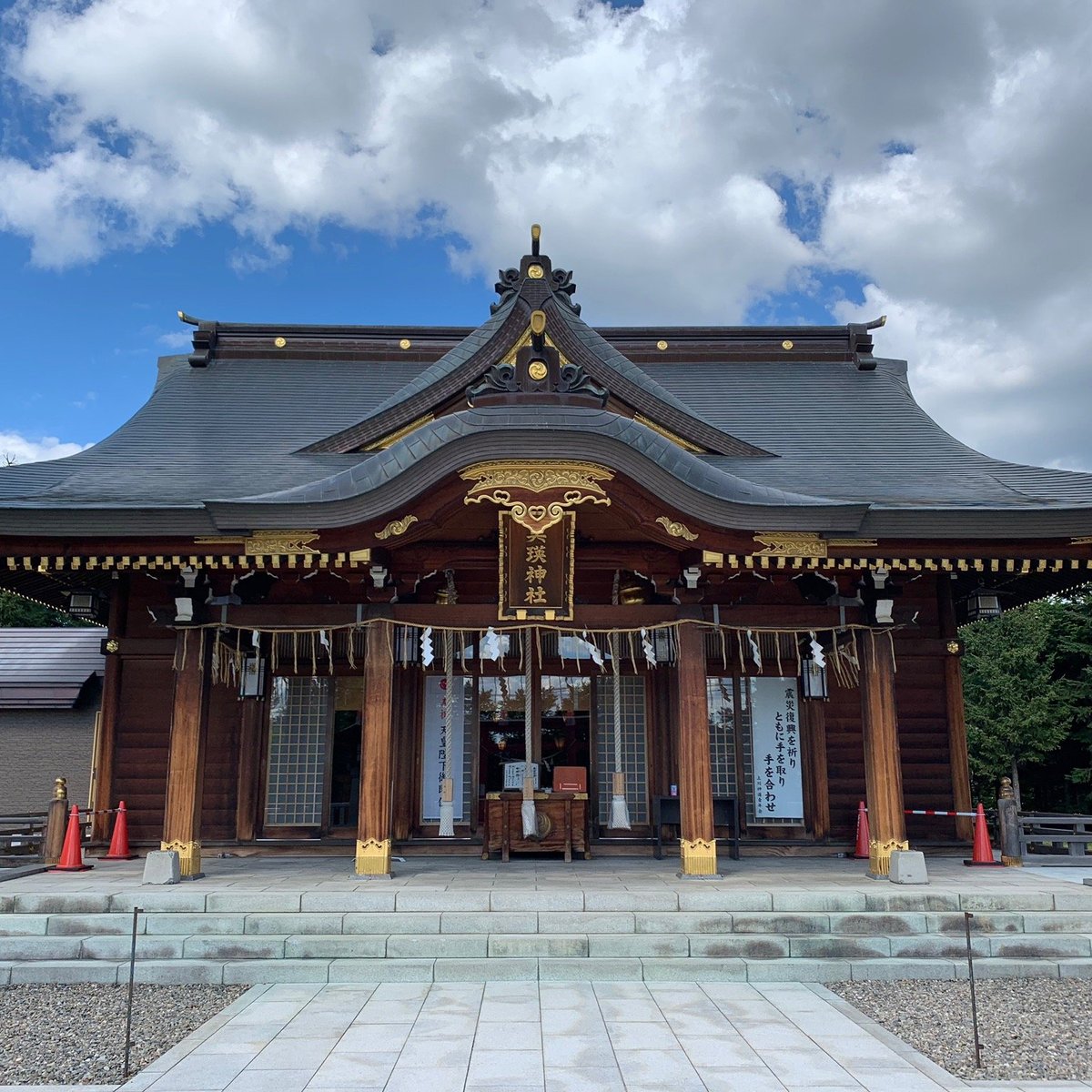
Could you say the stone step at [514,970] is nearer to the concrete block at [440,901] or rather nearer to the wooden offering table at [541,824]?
the concrete block at [440,901]

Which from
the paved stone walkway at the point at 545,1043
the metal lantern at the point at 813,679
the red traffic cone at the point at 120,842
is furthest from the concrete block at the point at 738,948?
the red traffic cone at the point at 120,842

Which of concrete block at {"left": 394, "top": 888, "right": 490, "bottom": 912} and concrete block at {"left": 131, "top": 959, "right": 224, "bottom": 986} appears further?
concrete block at {"left": 394, "top": 888, "right": 490, "bottom": 912}

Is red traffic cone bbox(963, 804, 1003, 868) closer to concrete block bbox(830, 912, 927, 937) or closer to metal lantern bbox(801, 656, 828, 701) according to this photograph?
metal lantern bbox(801, 656, 828, 701)

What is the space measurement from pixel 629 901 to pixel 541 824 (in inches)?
98.5

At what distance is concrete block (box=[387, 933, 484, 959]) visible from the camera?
7.07 m

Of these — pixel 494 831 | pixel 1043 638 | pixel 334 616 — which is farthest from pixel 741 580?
pixel 1043 638

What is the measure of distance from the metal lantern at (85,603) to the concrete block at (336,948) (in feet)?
19.9

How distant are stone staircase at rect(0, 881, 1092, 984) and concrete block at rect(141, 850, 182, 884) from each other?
0.45 m

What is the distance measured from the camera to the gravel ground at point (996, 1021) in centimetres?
517

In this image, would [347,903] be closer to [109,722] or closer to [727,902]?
[727,902]

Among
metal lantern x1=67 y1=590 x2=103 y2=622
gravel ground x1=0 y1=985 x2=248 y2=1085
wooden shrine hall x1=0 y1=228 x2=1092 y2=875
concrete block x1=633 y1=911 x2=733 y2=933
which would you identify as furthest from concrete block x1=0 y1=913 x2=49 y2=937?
concrete block x1=633 y1=911 x2=733 y2=933

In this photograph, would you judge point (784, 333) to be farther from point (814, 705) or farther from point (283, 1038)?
point (283, 1038)

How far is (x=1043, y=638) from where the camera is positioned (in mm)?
21156

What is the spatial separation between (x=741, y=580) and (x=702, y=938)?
15.2 feet
